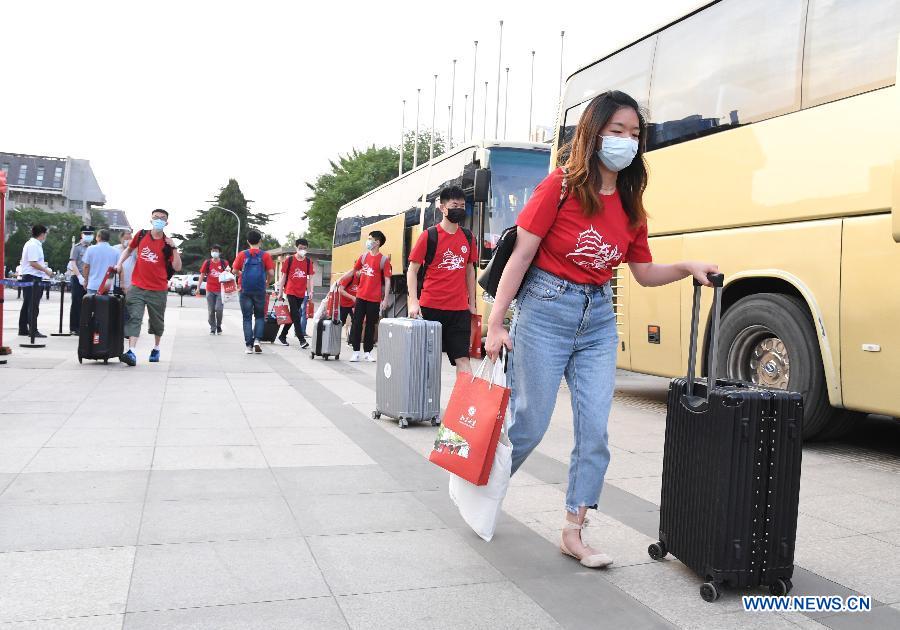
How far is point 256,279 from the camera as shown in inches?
520

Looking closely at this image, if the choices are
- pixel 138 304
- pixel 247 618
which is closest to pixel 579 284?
pixel 247 618

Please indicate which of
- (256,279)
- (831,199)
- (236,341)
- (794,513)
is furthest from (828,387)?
(236,341)

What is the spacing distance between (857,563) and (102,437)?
472 cm

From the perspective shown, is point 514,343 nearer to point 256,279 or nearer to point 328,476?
point 328,476

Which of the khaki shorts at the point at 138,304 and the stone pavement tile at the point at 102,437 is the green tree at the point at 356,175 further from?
the stone pavement tile at the point at 102,437

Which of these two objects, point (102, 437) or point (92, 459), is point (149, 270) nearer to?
point (102, 437)

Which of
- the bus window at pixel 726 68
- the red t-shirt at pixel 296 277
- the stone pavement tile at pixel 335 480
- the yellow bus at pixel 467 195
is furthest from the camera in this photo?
the red t-shirt at pixel 296 277

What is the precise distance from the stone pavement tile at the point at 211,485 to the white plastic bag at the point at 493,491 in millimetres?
1334

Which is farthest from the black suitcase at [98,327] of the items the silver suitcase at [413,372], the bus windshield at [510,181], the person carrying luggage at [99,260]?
the bus windshield at [510,181]

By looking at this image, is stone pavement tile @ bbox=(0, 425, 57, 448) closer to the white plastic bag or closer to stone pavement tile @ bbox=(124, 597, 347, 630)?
stone pavement tile @ bbox=(124, 597, 347, 630)

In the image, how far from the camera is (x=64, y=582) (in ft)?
10.3

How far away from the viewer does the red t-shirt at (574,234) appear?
354 centimetres

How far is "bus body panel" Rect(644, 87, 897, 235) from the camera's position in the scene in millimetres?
5930

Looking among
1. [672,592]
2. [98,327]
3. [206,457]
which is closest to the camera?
[672,592]
